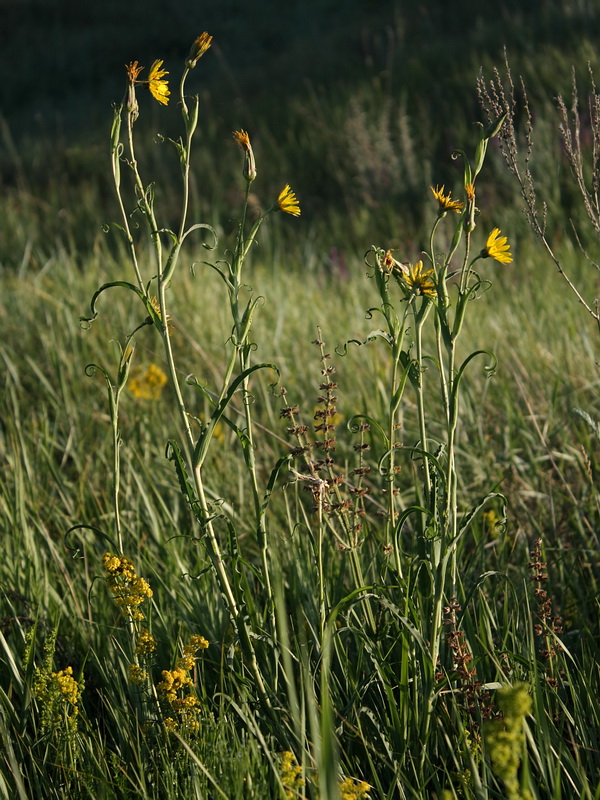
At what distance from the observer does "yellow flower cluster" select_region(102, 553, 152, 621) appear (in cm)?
119

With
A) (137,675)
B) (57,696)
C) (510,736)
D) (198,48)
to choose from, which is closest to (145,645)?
(137,675)

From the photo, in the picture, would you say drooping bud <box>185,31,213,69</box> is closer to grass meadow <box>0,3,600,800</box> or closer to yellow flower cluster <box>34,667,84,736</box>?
grass meadow <box>0,3,600,800</box>

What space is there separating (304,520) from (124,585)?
0.48 meters

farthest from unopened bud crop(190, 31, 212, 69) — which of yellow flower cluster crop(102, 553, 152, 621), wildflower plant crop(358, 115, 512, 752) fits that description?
yellow flower cluster crop(102, 553, 152, 621)

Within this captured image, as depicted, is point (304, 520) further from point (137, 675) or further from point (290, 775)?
point (290, 775)

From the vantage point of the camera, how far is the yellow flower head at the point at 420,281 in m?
1.15

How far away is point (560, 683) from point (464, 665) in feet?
0.89

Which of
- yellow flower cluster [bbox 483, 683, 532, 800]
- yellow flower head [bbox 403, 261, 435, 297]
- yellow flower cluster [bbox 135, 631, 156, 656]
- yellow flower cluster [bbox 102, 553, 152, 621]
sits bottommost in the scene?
yellow flower cluster [bbox 135, 631, 156, 656]

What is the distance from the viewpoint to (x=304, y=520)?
162cm

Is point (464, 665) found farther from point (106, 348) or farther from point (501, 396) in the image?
point (106, 348)

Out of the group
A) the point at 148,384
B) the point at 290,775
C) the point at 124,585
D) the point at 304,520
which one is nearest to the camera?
the point at 290,775

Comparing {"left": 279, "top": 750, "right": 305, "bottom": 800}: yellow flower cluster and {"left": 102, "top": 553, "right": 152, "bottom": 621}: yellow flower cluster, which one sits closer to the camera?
{"left": 279, "top": 750, "right": 305, "bottom": 800}: yellow flower cluster

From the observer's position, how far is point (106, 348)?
2836 millimetres

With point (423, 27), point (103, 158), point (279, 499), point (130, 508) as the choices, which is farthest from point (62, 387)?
A: point (423, 27)
